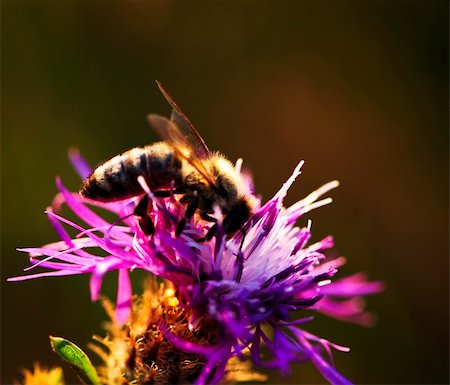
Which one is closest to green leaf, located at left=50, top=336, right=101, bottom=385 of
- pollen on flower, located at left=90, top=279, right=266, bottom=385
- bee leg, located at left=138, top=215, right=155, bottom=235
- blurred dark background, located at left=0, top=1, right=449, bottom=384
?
pollen on flower, located at left=90, top=279, right=266, bottom=385

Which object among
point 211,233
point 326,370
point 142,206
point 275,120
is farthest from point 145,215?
point 275,120

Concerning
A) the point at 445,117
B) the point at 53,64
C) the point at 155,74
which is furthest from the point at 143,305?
the point at 445,117

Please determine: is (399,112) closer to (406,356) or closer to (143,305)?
(406,356)

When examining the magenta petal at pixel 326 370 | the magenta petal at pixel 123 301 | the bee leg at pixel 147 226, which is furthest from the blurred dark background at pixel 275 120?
the magenta petal at pixel 326 370

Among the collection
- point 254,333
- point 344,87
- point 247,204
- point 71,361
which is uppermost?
point 344,87

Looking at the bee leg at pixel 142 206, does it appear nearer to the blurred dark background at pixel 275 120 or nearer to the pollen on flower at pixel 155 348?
the pollen on flower at pixel 155 348

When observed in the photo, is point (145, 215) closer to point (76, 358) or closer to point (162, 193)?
point (162, 193)

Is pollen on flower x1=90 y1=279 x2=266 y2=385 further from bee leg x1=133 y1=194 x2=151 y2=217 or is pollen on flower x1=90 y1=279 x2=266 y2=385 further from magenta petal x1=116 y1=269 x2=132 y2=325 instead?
bee leg x1=133 y1=194 x2=151 y2=217
